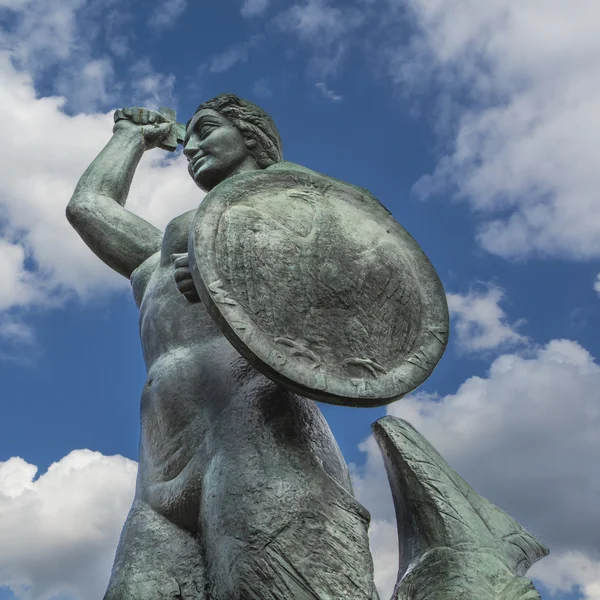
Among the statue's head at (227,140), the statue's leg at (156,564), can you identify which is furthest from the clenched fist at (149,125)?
the statue's leg at (156,564)

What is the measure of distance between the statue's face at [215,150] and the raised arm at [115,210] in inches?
20.4

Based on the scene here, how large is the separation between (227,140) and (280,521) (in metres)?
2.30

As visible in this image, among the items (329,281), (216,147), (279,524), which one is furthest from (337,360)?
(216,147)

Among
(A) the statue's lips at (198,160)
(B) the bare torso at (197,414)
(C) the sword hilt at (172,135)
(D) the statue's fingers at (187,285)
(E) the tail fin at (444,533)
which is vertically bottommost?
Result: (E) the tail fin at (444,533)

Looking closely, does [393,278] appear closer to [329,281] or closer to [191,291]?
[329,281]

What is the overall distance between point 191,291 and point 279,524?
3.78 feet

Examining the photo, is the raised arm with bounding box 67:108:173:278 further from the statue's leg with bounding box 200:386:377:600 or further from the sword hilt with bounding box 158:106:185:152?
the statue's leg with bounding box 200:386:377:600

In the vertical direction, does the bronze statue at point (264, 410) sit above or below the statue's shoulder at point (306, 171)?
below

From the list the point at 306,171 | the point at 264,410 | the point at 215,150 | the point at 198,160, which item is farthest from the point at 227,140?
the point at 264,410

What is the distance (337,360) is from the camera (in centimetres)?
414

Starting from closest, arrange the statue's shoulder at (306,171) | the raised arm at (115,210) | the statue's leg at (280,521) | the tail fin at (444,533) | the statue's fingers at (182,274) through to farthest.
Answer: the statue's leg at (280,521)
the tail fin at (444,533)
the statue's fingers at (182,274)
the statue's shoulder at (306,171)
the raised arm at (115,210)

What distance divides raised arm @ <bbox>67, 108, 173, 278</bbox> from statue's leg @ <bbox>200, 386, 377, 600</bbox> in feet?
5.54

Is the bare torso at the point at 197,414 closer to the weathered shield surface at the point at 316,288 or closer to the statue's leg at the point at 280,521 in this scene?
the statue's leg at the point at 280,521

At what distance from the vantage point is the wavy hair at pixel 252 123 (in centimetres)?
545
